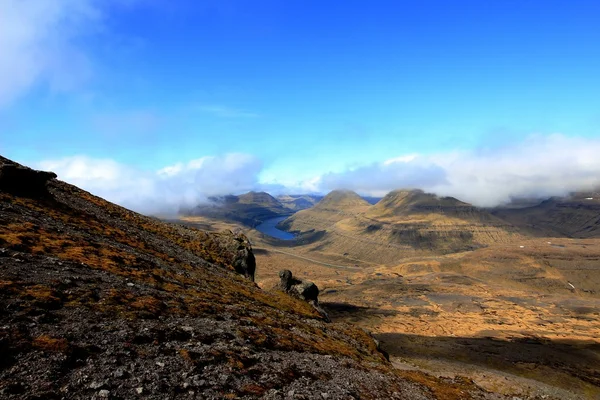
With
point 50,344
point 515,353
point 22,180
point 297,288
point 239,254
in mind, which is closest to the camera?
point 50,344

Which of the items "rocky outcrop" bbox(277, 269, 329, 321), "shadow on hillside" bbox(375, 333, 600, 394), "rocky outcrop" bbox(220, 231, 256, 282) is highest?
"rocky outcrop" bbox(220, 231, 256, 282)

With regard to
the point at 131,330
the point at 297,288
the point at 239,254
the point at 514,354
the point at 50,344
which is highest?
the point at 50,344

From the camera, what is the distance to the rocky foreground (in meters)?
14.3

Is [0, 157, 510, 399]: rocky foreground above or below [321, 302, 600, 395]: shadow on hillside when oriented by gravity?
above

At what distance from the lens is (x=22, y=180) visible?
130 feet

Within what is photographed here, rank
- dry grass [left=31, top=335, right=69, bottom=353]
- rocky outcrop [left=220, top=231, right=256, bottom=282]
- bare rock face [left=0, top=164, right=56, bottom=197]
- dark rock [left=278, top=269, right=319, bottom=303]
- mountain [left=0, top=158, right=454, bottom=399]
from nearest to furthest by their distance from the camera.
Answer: mountain [left=0, top=158, right=454, bottom=399]
dry grass [left=31, top=335, right=69, bottom=353]
bare rock face [left=0, top=164, right=56, bottom=197]
rocky outcrop [left=220, top=231, right=256, bottom=282]
dark rock [left=278, top=269, right=319, bottom=303]

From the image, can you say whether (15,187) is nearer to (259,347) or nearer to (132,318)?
(132,318)

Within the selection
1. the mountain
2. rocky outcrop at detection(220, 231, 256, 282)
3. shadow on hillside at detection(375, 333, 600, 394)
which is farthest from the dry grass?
shadow on hillside at detection(375, 333, 600, 394)

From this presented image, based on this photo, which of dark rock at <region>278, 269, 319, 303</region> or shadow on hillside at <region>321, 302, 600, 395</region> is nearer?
dark rock at <region>278, 269, 319, 303</region>

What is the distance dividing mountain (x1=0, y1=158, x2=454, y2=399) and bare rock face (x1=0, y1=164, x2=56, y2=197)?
131 mm

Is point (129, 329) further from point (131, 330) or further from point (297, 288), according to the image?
point (297, 288)

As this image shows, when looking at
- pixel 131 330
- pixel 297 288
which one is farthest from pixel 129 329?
pixel 297 288

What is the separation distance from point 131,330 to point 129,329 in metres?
0.15

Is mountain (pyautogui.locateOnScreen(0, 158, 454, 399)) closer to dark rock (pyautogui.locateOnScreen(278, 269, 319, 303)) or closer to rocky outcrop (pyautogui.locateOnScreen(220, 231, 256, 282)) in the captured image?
rocky outcrop (pyautogui.locateOnScreen(220, 231, 256, 282))
